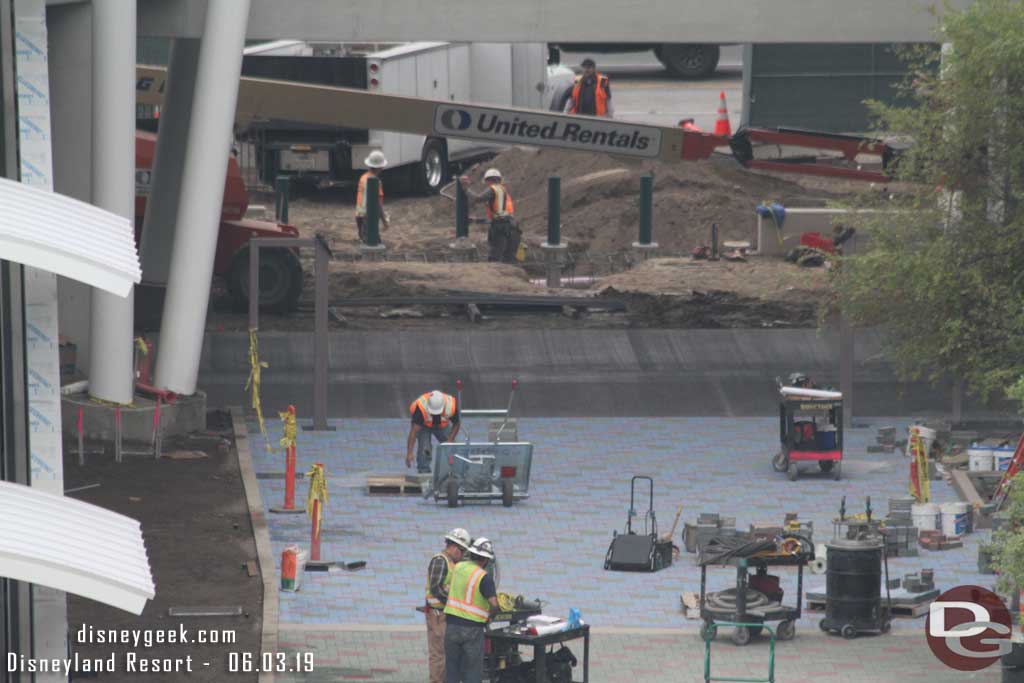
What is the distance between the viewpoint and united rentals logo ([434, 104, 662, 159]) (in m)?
30.4

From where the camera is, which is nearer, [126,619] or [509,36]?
[126,619]

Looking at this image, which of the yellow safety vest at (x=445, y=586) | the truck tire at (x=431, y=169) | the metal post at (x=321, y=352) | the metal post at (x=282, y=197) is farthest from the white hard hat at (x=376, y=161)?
the yellow safety vest at (x=445, y=586)

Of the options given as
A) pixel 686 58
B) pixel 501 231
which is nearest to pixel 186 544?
pixel 501 231

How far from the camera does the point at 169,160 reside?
3009cm

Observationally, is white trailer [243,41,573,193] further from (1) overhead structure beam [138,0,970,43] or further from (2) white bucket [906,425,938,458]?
(2) white bucket [906,425,938,458]

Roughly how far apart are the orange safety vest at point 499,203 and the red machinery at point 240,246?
14.4ft

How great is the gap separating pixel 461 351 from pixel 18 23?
13.7m

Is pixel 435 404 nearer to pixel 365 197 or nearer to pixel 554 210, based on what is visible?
pixel 554 210

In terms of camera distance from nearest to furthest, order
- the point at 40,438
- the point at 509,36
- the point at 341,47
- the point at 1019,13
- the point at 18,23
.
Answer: the point at 40,438 < the point at 18,23 < the point at 1019,13 < the point at 509,36 < the point at 341,47

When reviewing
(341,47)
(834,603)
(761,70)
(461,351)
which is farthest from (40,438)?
(761,70)

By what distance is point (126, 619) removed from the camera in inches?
740

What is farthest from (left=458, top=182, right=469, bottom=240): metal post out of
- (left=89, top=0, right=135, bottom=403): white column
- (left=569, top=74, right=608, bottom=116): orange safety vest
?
(left=89, top=0, right=135, bottom=403): white column

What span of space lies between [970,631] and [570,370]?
13.5 metres

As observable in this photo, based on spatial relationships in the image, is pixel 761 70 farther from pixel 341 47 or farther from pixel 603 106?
pixel 341 47
